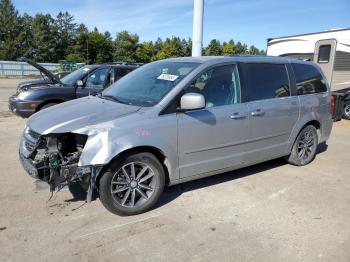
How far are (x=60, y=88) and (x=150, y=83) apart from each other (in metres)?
4.60

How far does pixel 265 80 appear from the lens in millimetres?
5352

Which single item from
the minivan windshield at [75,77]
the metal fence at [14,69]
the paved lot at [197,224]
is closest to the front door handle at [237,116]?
the paved lot at [197,224]

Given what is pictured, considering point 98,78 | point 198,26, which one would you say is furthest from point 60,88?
point 198,26

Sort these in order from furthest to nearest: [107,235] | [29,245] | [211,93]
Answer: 1. [211,93]
2. [107,235]
3. [29,245]

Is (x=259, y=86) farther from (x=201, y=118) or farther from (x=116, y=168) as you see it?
(x=116, y=168)

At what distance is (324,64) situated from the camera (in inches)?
504

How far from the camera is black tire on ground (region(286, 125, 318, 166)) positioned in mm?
6133

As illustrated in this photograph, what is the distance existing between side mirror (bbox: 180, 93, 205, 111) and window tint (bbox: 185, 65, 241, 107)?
0.90 feet

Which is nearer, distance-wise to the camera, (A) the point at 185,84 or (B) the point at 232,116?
(A) the point at 185,84

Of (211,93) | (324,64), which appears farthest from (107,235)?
(324,64)

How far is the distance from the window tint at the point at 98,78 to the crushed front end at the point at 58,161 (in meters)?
5.01

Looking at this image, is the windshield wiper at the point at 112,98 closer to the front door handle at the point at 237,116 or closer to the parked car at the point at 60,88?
the front door handle at the point at 237,116

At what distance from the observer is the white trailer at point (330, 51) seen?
12.6 meters

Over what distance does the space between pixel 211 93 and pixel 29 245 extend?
276 centimetres
